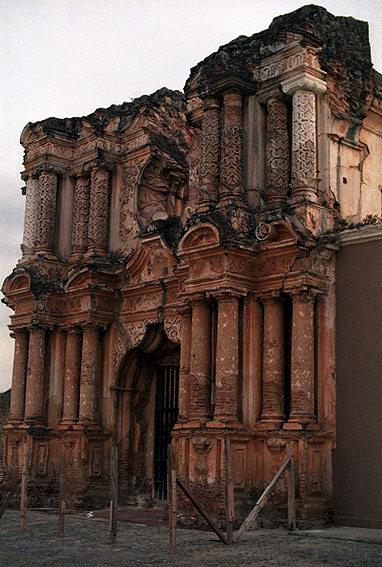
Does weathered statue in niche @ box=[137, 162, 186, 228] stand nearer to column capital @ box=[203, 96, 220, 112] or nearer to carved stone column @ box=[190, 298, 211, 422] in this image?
column capital @ box=[203, 96, 220, 112]

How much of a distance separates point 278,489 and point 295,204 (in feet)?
14.9

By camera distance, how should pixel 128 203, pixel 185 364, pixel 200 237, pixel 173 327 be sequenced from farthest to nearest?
pixel 128 203 < pixel 173 327 < pixel 185 364 < pixel 200 237

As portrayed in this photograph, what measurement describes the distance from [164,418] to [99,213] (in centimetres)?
466

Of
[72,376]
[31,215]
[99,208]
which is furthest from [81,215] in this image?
[72,376]

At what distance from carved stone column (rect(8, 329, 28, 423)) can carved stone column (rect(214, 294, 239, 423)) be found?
667 cm

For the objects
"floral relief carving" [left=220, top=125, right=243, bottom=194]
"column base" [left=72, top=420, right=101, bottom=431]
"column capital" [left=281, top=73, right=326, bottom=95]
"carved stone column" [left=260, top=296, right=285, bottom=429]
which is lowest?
"column base" [left=72, top=420, right=101, bottom=431]

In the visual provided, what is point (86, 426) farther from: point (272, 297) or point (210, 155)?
point (210, 155)

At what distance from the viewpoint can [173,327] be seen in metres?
15.9

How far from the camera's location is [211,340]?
13891 millimetres

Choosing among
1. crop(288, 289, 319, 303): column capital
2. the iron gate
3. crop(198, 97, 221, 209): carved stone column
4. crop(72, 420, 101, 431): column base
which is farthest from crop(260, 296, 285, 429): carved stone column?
crop(72, 420, 101, 431): column base

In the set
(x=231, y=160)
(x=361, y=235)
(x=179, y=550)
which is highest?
(x=231, y=160)

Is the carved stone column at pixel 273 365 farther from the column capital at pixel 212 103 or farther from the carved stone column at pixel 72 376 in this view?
the carved stone column at pixel 72 376

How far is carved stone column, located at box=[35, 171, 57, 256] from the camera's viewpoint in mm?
18656

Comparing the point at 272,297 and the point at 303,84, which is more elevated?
the point at 303,84
